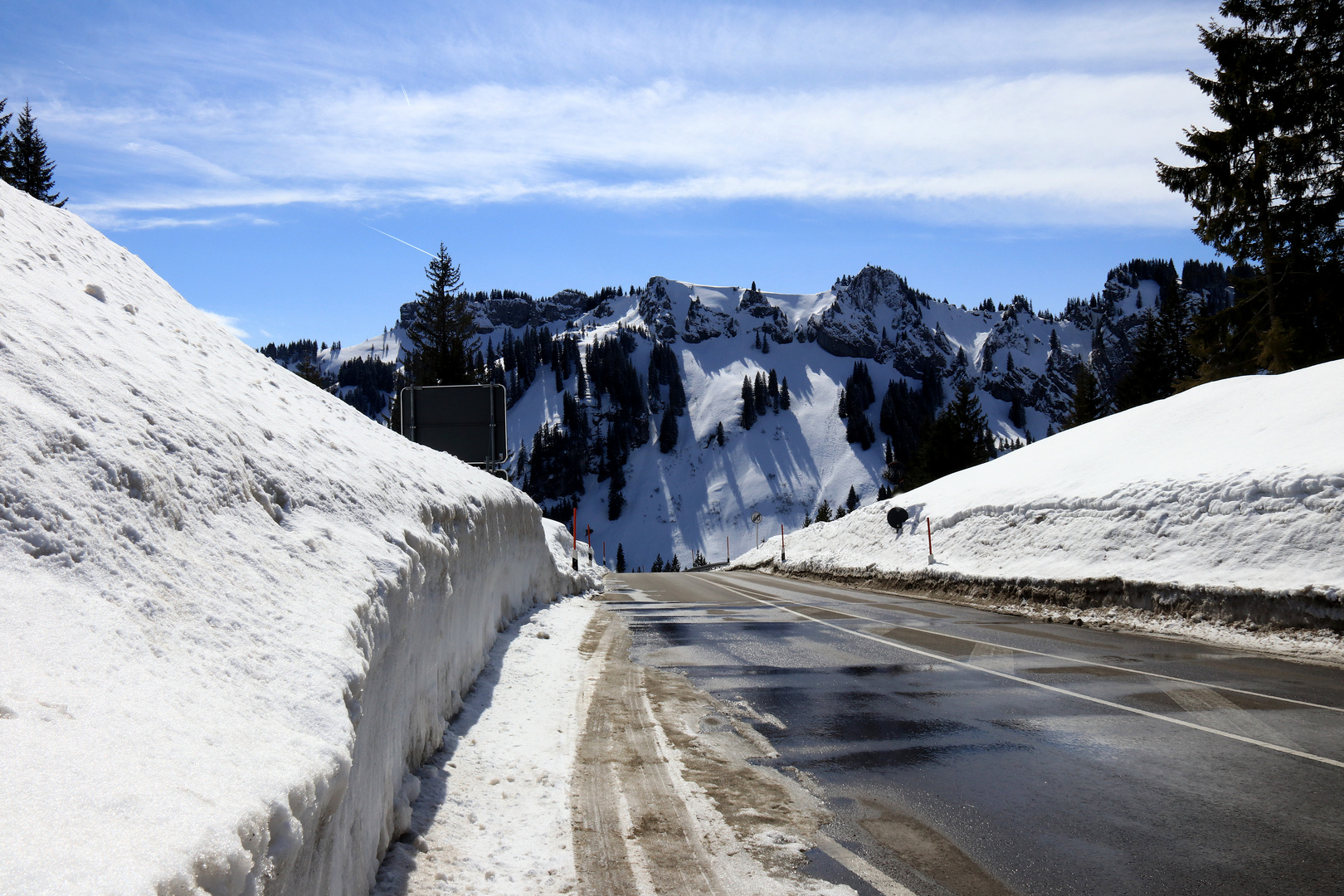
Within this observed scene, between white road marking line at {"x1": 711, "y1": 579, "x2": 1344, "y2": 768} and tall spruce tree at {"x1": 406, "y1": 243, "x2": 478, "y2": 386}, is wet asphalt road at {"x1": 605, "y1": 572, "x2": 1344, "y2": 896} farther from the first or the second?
tall spruce tree at {"x1": 406, "y1": 243, "x2": 478, "y2": 386}

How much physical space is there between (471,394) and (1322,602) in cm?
1576

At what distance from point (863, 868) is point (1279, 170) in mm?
31731

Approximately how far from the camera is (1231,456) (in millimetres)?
15953

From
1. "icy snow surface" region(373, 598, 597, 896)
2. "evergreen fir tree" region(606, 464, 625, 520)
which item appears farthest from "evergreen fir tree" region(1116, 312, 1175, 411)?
"evergreen fir tree" region(606, 464, 625, 520)

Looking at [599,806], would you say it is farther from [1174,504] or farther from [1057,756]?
[1174,504]

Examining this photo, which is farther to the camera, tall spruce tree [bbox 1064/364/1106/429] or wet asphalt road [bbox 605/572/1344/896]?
tall spruce tree [bbox 1064/364/1106/429]

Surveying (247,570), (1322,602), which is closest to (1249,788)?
(247,570)

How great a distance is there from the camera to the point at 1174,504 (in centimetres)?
1570

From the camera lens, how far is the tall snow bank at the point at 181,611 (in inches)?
78.4

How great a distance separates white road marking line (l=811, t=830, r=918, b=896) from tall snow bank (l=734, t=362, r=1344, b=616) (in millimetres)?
10541

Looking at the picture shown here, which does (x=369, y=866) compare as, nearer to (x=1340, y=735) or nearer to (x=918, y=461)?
(x=1340, y=735)

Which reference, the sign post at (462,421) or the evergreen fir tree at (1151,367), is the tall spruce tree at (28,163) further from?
the evergreen fir tree at (1151,367)

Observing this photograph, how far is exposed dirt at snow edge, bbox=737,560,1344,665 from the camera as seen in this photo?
10922 millimetres

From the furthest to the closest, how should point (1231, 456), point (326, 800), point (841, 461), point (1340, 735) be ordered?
point (841, 461) < point (1231, 456) < point (1340, 735) < point (326, 800)
